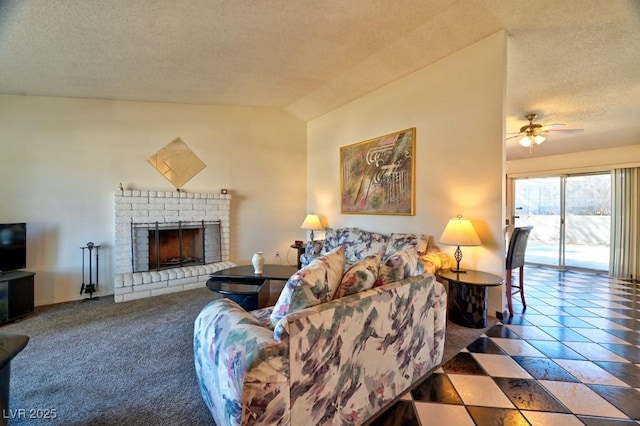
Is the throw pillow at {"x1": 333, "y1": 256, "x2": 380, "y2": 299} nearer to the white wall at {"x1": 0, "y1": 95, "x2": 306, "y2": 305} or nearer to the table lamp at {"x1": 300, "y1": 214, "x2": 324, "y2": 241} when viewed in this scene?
the table lamp at {"x1": 300, "y1": 214, "x2": 324, "y2": 241}

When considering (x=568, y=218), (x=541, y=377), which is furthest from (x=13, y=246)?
(x=568, y=218)

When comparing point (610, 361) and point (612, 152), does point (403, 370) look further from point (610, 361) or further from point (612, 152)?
point (612, 152)

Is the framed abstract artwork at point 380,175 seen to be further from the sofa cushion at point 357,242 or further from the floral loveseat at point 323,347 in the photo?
the floral loveseat at point 323,347

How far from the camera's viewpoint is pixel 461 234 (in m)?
2.72

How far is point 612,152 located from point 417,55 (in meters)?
4.37

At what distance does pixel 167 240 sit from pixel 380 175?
348 centimetres

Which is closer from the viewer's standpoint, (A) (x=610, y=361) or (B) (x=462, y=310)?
(A) (x=610, y=361)

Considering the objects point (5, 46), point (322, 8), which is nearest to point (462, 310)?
point (322, 8)

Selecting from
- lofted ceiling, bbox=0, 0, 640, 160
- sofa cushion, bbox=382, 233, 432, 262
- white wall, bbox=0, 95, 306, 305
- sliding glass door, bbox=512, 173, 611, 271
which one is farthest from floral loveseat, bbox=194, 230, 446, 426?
sliding glass door, bbox=512, 173, 611, 271

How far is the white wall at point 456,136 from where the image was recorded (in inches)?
110

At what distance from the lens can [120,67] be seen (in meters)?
3.03

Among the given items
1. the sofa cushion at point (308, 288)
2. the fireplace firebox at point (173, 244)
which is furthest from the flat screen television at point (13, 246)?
the sofa cushion at point (308, 288)

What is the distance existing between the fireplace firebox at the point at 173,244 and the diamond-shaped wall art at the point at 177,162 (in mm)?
706

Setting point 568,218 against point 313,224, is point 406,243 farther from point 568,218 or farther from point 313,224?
point 568,218
